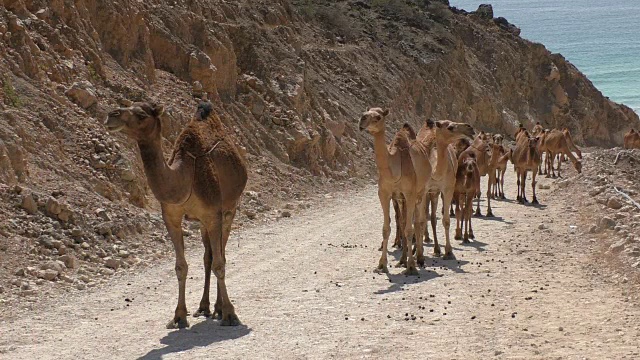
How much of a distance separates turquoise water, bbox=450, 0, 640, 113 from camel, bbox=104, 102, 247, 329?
77.7m

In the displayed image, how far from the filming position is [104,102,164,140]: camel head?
10.2 meters

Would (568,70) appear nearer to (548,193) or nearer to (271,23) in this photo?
(271,23)

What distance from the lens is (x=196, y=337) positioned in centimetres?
1084

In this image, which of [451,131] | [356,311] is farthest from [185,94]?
[356,311]

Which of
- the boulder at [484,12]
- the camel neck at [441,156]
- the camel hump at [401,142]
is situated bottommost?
the camel neck at [441,156]

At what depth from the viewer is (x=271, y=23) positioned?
3641 cm

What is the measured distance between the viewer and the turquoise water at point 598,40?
104562 mm

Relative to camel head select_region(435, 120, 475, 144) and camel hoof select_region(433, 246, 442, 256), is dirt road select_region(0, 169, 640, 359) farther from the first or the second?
camel head select_region(435, 120, 475, 144)

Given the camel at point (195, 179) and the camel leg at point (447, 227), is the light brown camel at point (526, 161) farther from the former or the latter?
the camel at point (195, 179)

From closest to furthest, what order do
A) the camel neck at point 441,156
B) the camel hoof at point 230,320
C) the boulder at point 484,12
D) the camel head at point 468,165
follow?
the camel hoof at point 230,320 → the camel neck at point 441,156 → the camel head at point 468,165 → the boulder at point 484,12

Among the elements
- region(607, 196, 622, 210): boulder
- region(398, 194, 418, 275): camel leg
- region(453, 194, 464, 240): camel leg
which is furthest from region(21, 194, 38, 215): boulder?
region(607, 196, 622, 210): boulder

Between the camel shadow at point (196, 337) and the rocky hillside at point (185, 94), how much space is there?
3.31 metres

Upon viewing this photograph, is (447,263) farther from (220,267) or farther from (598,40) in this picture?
(598,40)

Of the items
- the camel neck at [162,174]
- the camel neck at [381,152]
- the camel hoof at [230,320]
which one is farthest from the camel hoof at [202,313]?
the camel neck at [381,152]
